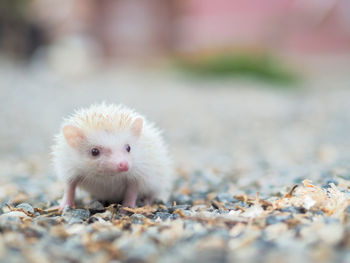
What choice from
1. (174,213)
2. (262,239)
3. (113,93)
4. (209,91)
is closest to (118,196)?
(174,213)

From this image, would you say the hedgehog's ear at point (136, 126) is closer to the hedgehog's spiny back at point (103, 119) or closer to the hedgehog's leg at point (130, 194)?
the hedgehog's spiny back at point (103, 119)

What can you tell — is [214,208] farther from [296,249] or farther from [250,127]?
[250,127]

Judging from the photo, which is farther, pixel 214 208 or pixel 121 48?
pixel 121 48

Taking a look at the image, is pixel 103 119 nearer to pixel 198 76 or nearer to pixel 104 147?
pixel 104 147

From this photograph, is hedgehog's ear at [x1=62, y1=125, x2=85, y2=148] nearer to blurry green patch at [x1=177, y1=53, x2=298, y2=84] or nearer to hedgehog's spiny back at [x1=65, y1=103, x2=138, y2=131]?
hedgehog's spiny back at [x1=65, y1=103, x2=138, y2=131]

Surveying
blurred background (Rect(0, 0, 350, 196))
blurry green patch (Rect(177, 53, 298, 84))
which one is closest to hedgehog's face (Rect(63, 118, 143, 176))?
blurred background (Rect(0, 0, 350, 196))

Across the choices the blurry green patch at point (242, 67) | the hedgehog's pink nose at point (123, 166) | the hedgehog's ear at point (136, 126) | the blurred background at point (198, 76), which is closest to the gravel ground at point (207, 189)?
the blurred background at point (198, 76)

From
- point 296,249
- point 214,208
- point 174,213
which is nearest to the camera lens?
point 296,249
